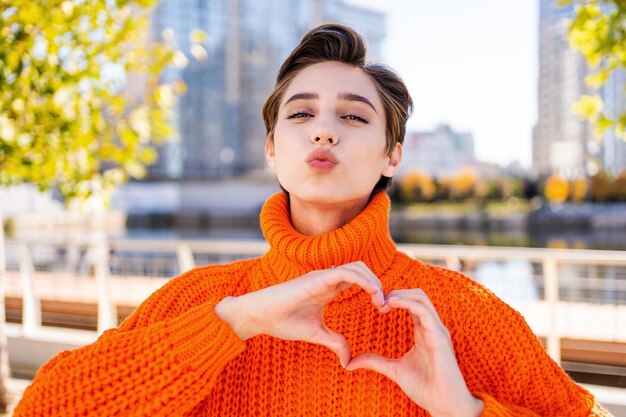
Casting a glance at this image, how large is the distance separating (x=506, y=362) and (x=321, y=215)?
520mm

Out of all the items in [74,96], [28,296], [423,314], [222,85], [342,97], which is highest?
[222,85]

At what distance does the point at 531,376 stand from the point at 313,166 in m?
0.65

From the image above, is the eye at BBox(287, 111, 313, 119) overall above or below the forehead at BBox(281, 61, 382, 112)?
below

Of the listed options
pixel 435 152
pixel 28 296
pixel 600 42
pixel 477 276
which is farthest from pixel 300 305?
pixel 435 152

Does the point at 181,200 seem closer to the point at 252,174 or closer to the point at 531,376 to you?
the point at 252,174

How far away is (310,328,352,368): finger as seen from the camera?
1.03m

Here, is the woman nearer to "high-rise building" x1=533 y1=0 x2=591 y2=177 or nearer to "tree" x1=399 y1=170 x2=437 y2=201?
"tree" x1=399 y1=170 x2=437 y2=201

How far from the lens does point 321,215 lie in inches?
50.3

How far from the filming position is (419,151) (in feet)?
274

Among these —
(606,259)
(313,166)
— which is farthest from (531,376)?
(606,259)

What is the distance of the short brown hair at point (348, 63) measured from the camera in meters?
1.29

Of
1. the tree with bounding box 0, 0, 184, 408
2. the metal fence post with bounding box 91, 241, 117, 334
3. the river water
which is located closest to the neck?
the tree with bounding box 0, 0, 184, 408

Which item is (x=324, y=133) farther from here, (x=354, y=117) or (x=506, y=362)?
(x=506, y=362)

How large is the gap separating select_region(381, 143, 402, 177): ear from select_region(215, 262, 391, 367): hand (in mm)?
460
